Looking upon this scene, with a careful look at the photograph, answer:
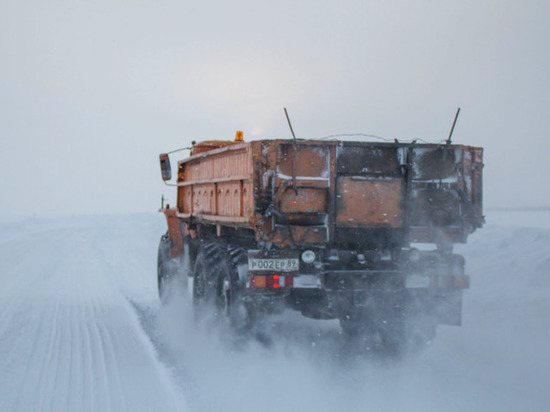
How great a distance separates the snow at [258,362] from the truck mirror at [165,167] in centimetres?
225

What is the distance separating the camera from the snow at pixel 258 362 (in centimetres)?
534

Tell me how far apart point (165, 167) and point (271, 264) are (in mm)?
4847

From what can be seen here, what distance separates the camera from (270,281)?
6.45m

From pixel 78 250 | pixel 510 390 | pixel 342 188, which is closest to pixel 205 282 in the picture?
pixel 342 188

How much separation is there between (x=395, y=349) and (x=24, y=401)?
3871 mm

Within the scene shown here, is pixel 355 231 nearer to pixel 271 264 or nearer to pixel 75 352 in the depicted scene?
pixel 271 264

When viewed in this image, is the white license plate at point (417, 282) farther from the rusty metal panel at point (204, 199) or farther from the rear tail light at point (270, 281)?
the rusty metal panel at point (204, 199)

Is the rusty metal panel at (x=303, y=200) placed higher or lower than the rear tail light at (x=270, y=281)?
higher

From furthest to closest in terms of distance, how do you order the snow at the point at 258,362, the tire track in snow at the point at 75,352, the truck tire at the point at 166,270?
1. the truck tire at the point at 166,270
2. the tire track in snow at the point at 75,352
3. the snow at the point at 258,362

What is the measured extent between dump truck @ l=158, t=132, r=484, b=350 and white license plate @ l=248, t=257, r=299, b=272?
0.01 meters

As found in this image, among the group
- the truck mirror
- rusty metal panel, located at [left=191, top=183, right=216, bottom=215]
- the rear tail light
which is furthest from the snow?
the truck mirror

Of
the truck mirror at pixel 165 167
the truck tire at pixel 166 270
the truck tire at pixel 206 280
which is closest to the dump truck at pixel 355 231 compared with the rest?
the truck tire at pixel 206 280

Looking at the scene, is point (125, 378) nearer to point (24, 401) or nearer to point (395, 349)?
point (24, 401)

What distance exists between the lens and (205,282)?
8.12 meters
